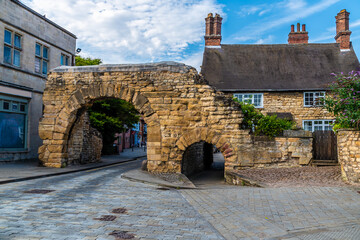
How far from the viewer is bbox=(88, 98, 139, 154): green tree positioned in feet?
A: 69.5

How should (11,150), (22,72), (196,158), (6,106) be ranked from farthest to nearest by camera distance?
1. (196,158)
2. (22,72)
3. (11,150)
4. (6,106)

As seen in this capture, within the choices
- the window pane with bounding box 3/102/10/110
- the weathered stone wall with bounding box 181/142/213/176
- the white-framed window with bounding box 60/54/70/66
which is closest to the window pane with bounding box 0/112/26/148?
the window pane with bounding box 3/102/10/110

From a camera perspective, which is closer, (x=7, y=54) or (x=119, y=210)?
(x=119, y=210)

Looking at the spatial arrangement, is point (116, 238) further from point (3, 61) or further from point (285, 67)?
point (285, 67)

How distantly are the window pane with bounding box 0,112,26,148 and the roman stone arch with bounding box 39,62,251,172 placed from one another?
13.5ft

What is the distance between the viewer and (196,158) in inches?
628

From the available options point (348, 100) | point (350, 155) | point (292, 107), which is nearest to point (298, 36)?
point (292, 107)

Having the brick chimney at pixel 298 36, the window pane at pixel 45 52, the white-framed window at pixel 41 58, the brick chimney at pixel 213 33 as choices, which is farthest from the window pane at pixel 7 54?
the brick chimney at pixel 298 36

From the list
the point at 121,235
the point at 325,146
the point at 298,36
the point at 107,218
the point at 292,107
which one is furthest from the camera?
the point at 298,36

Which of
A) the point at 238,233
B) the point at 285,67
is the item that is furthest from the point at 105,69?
the point at 285,67

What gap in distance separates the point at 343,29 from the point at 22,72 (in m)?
21.5

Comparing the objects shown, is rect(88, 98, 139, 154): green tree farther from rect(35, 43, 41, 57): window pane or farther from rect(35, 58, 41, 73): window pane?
rect(35, 43, 41, 57): window pane

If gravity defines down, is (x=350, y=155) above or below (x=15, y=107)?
below

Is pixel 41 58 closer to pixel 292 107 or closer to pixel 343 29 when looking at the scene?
pixel 292 107
